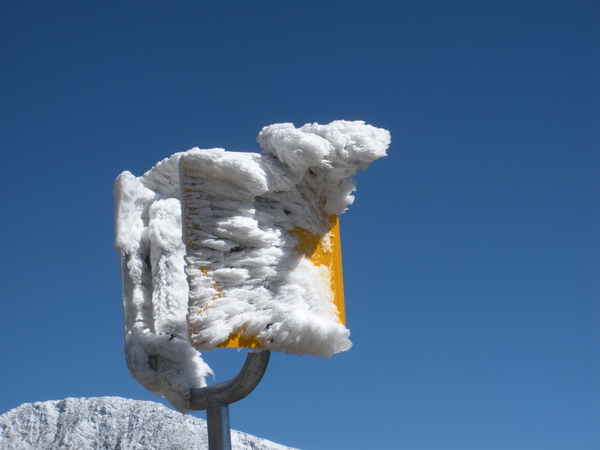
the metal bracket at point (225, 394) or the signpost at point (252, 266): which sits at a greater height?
the signpost at point (252, 266)

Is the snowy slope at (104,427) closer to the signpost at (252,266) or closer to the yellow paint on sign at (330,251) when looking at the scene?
the signpost at (252,266)

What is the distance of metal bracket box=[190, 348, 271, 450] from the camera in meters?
1.16

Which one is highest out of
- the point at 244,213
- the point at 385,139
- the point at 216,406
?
the point at 385,139

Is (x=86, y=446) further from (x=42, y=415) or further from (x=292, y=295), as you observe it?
(x=292, y=295)

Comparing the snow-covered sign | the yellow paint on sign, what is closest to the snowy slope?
the snow-covered sign

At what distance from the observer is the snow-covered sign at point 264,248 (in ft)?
3.48

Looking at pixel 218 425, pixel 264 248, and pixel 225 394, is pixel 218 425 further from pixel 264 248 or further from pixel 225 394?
pixel 264 248

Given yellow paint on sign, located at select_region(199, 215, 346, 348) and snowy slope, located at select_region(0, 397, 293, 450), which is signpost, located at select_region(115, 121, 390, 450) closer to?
yellow paint on sign, located at select_region(199, 215, 346, 348)

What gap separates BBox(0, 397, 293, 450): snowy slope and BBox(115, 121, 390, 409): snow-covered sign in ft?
1.33

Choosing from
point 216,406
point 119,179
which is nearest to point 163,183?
point 119,179

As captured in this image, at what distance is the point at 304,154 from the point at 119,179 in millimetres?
401

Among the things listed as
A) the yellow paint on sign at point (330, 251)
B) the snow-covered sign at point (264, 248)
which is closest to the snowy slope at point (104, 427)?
the snow-covered sign at point (264, 248)

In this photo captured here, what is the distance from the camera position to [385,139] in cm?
112

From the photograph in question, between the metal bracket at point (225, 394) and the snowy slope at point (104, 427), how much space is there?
421 millimetres
